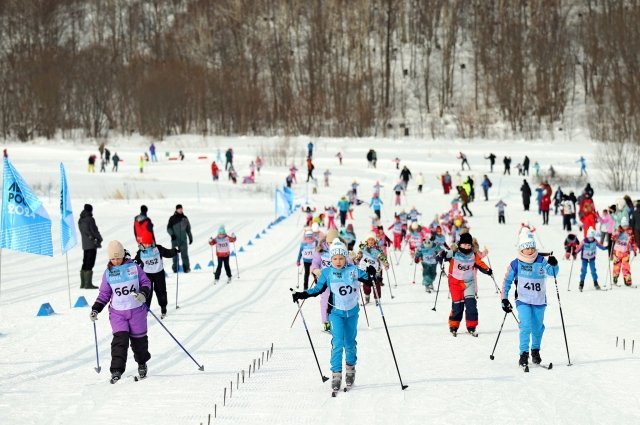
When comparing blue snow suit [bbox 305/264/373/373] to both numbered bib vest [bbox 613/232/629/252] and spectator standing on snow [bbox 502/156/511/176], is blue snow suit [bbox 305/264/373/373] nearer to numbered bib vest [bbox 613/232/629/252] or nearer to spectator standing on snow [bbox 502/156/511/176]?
numbered bib vest [bbox 613/232/629/252]

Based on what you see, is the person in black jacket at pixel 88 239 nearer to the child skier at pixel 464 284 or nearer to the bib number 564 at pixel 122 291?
the bib number 564 at pixel 122 291

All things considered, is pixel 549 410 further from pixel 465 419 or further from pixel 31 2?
pixel 31 2

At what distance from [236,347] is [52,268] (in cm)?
1239

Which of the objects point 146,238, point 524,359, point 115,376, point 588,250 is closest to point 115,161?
point 146,238

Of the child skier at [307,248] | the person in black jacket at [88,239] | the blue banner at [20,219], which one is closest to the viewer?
the blue banner at [20,219]

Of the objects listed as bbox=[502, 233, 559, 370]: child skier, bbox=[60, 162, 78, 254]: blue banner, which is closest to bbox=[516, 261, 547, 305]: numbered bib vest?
bbox=[502, 233, 559, 370]: child skier

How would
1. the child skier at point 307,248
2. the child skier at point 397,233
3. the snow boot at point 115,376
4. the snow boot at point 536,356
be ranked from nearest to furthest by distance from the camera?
the snow boot at point 115,376 → the snow boot at point 536,356 → the child skier at point 307,248 → the child skier at point 397,233

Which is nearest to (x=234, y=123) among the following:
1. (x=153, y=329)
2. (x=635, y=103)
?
(x=635, y=103)

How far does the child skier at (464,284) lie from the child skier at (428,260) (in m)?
4.42

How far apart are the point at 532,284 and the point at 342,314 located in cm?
249

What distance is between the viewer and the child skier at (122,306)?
28.3ft

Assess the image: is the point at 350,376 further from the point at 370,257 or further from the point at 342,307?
the point at 370,257

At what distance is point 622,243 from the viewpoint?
15859 millimetres

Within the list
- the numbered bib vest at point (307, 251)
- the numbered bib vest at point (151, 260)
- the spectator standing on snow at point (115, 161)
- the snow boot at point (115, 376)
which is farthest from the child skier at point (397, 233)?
the spectator standing on snow at point (115, 161)
